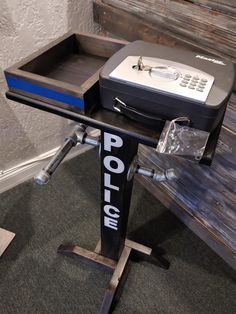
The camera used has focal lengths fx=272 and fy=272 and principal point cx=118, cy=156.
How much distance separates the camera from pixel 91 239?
4.07ft

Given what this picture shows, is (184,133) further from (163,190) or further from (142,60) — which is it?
(163,190)

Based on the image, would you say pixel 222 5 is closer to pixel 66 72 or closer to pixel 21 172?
pixel 66 72

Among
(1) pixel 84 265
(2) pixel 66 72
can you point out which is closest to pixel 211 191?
(1) pixel 84 265

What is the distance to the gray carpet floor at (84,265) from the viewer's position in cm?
104

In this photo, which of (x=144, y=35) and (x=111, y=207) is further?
(x=144, y=35)

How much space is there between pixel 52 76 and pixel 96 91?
0.50 ft

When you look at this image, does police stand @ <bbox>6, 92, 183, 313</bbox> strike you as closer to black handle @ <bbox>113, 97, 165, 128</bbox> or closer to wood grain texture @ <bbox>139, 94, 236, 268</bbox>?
black handle @ <bbox>113, 97, 165, 128</bbox>

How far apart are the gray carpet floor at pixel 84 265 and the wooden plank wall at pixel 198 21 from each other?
828 millimetres

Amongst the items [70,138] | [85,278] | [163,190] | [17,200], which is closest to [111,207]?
[70,138]

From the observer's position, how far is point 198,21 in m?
0.83

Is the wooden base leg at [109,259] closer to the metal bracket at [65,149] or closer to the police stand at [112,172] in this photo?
the police stand at [112,172]

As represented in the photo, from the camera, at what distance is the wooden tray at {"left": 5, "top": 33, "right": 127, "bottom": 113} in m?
0.58

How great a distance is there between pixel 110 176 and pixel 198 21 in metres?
0.54

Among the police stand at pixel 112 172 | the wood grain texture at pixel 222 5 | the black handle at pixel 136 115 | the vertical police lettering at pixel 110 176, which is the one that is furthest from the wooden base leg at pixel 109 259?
the wood grain texture at pixel 222 5
